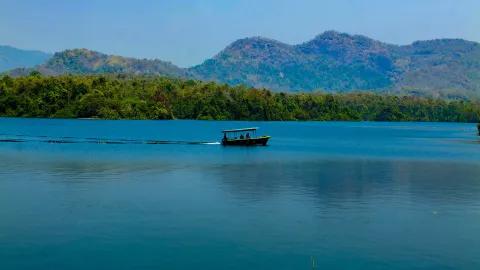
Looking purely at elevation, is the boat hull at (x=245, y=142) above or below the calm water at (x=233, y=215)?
above

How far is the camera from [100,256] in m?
36.6

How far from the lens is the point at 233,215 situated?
5025cm

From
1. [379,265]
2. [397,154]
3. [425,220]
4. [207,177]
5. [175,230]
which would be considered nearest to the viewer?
[379,265]

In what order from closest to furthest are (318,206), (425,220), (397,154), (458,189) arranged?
(425,220)
(318,206)
(458,189)
(397,154)

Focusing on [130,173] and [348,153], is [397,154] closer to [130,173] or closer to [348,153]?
[348,153]

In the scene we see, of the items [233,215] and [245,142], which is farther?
[245,142]

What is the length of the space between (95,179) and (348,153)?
71238 mm

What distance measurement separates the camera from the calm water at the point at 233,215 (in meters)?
36.8

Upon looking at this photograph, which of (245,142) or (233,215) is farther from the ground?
(245,142)

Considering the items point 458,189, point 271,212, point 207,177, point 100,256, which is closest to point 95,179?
point 207,177

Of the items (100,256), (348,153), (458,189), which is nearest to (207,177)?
(458,189)

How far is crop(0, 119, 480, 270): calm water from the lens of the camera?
36.8 m

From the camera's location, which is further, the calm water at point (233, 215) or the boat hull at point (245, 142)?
the boat hull at point (245, 142)

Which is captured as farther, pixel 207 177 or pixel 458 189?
pixel 207 177
